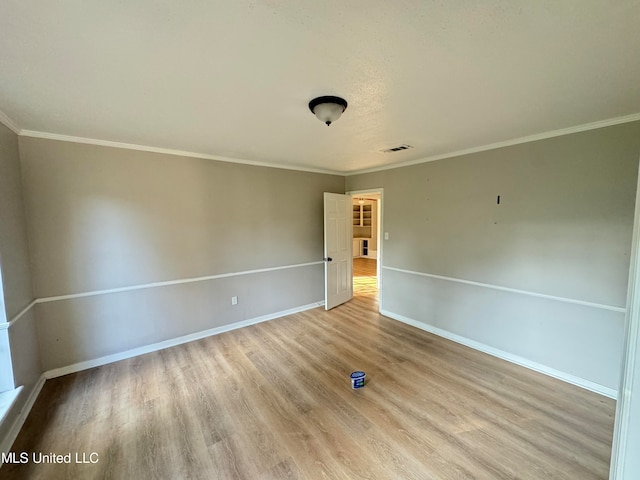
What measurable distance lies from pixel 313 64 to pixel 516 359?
3541 millimetres

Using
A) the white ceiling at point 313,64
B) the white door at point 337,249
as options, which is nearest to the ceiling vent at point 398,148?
the white ceiling at point 313,64

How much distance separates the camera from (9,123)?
218cm

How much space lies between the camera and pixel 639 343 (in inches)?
32.9

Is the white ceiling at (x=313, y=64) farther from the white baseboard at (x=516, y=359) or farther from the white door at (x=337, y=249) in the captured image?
the white baseboard at (x=516, y=359)

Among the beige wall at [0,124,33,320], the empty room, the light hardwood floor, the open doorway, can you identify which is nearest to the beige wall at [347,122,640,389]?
the empty room

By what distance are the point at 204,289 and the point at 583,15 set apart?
13.0ft

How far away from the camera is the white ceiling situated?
104cm

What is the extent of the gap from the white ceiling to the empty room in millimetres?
16

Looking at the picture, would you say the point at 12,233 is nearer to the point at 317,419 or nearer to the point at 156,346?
the point at 156,346

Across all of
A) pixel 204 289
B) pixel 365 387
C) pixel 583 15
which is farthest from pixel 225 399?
pixel 583 15

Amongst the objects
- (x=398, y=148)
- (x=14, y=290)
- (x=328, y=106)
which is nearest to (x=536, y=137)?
(x=398, y=148)

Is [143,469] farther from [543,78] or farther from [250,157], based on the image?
[543,78]
